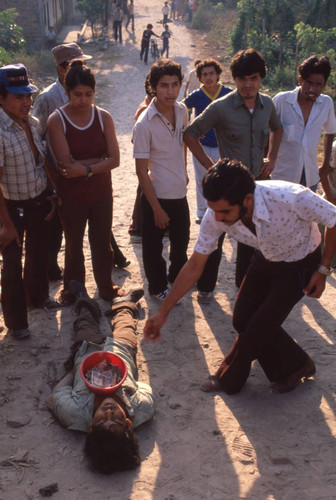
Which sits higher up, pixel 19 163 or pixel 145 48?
pixel 19 163

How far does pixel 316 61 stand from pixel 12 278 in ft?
9.66

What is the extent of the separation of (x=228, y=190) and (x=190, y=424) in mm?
1516

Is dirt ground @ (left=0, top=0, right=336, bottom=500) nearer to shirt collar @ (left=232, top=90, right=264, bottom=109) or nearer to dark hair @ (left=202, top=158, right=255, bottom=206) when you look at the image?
dark hair @ (left=202, top=158, right=255, bottom=206)

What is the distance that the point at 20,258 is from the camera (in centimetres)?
378

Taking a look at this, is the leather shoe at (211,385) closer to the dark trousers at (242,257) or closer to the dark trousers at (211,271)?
the dark trousers at (211,271)

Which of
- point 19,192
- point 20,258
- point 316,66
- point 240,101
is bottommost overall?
point 20,258

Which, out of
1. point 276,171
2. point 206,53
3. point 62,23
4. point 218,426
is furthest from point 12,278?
point 62,23

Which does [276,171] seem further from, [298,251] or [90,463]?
[90,463]

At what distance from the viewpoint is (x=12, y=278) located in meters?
3.80

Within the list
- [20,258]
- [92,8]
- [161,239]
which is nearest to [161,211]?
[161,239]

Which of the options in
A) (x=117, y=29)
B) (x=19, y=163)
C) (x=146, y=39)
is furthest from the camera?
(x=117, y=29)

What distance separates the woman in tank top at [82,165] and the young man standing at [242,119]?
2.28ft

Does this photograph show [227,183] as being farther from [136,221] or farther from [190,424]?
[136,221]

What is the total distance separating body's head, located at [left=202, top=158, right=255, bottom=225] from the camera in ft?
8.61
